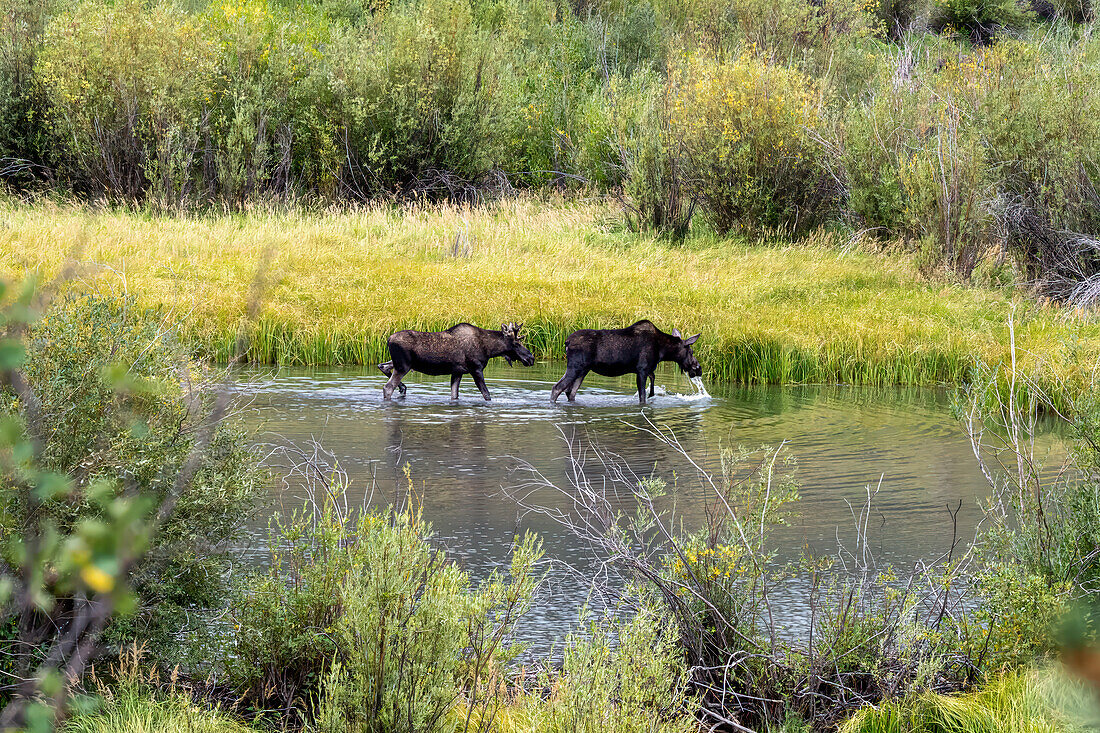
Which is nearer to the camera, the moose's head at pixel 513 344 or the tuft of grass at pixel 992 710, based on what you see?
the tuft of grass at pixel 992 710

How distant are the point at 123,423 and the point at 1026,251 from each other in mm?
18938

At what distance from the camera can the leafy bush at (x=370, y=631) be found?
4129 mm

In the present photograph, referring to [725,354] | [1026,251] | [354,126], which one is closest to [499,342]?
[725,354]

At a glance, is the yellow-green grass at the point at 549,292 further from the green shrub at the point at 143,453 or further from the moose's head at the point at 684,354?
the green shrub at the point at 143,453

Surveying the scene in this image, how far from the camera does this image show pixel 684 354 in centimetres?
1399

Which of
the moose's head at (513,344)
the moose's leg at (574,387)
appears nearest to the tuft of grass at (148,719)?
the moose's leg at (574,387)

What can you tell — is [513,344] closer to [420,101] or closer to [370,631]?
[370,631]

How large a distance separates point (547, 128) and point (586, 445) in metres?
27.0

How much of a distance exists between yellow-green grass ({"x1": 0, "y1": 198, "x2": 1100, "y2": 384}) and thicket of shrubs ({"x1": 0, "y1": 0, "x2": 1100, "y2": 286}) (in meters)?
1.71

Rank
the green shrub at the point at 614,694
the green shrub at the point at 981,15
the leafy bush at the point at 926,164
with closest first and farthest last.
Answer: the green shrub at the point at 614,694
the leafy bush at the point at 926,164
the green shrub at the point at 981,15

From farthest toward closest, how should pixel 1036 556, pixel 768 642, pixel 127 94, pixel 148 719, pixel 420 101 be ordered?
pixel 420 101
pixel 127 94
pixel 1036 556
pixel 768 642
pixel 148 719

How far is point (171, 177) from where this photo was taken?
89.6 ft

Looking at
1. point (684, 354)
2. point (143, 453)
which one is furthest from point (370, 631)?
point (684, 354)

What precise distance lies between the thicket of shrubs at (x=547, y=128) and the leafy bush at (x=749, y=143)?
0.05 meters
